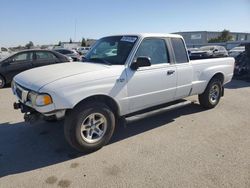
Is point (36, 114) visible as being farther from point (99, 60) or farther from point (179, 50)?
point (179, 50)

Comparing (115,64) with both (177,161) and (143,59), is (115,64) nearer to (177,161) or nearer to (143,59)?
(143,59)

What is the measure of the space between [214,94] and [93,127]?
3.86 meters

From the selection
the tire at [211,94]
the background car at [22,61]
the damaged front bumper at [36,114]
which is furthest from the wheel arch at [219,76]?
the background car at [22,61]

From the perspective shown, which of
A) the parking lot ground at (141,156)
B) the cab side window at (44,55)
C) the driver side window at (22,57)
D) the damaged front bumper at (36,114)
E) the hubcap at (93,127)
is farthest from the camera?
the cab side window at (44,55)

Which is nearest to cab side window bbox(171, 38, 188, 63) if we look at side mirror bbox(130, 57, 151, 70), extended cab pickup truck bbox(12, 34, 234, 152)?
extended cab pickup truck bbox(12, 34, 234, 152)

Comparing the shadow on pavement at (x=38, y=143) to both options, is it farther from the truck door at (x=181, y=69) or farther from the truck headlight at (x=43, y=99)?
the truck headlight at (x=43, y=99)

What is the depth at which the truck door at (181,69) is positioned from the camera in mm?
5011

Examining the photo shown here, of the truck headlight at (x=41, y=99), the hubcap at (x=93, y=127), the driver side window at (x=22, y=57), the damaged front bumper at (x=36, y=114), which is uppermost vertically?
the driver side window at (x=22, y=57)

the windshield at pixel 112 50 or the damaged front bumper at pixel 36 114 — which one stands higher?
the windshield at pixel 112 50

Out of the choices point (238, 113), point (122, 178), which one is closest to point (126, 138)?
point (122, 178)

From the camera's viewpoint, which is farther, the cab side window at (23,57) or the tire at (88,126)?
the cab side window at (23,57)

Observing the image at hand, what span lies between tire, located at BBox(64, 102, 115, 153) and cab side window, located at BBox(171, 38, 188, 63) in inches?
80.4

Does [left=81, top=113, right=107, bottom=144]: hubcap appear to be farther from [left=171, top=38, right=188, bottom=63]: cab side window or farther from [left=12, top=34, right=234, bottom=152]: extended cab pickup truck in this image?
[left=171, top=38, right=188, bottom=63]: cab side window

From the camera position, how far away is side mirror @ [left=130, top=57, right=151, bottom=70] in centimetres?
404
